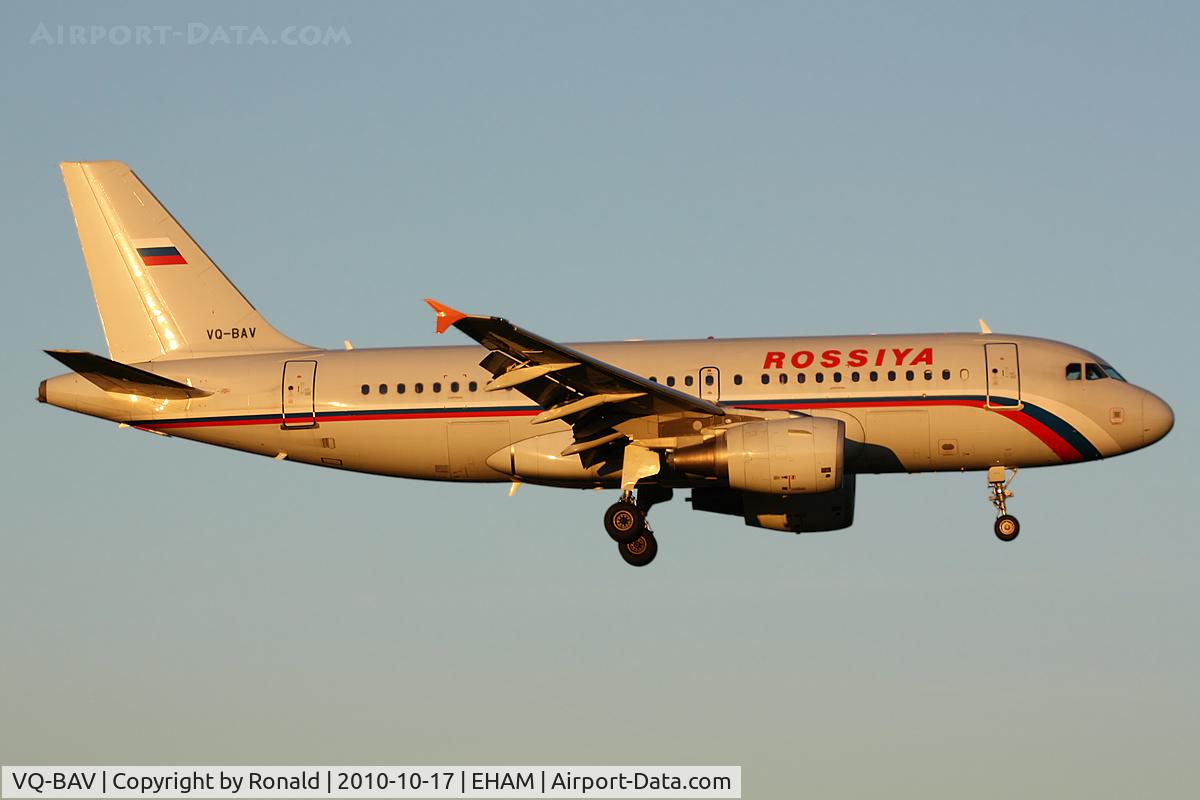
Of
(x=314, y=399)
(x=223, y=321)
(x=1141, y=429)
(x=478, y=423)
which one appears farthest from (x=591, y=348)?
(x=1141, y=429)

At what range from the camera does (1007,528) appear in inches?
1715

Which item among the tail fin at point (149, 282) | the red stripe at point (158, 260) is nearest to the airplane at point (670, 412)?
the tail fin at point (149, 282)

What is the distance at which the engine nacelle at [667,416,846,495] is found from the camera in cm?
4031

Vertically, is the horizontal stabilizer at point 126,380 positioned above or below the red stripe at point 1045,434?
above

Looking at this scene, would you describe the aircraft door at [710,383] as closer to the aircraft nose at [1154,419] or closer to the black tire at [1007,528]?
the black tire at [1007,528]

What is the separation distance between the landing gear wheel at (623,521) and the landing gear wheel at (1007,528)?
8166 millimetres

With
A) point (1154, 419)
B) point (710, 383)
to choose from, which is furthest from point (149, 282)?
point (1154, 419)

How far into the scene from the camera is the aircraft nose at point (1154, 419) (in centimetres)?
4306

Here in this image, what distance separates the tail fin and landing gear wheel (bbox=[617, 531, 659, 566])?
9574 millimetres

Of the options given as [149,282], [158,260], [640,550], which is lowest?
Answer: [640,550]

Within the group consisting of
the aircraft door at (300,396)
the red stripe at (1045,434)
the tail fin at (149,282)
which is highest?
the tail fin at (149,282)

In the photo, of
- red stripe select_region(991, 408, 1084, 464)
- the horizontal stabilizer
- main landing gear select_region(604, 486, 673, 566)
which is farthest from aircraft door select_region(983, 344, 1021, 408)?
the horizontal stabilizer

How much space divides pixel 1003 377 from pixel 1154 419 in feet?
11.8

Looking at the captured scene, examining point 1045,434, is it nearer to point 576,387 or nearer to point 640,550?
point 640,550
